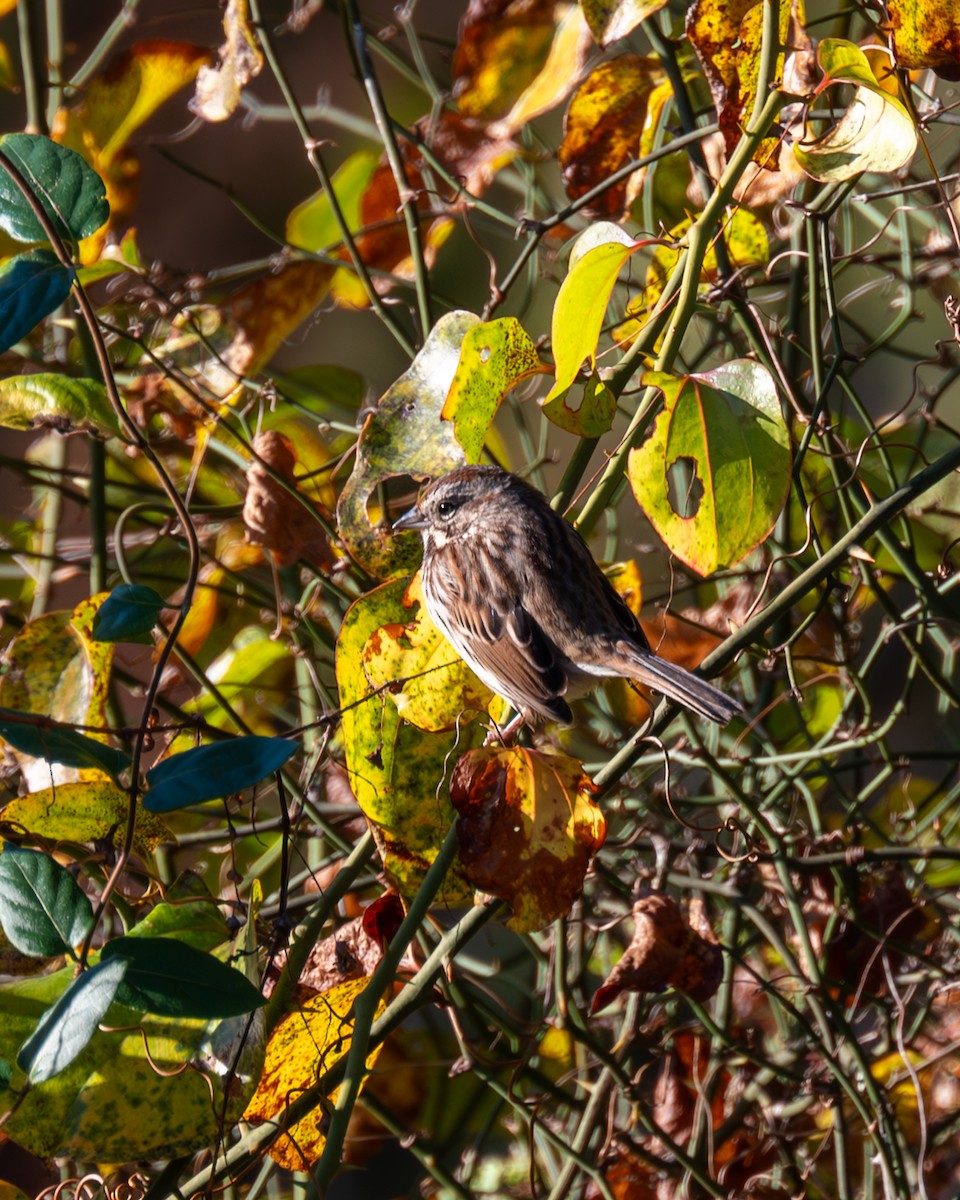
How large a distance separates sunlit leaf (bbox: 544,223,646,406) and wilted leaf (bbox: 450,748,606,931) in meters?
0.38

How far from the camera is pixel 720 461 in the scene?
1320 millimetres

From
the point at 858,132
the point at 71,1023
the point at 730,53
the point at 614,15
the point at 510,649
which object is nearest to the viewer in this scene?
the point at 71,1023

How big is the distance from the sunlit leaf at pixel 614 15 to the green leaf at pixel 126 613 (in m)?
0.81

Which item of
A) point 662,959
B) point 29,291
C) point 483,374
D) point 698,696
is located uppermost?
point 29,291

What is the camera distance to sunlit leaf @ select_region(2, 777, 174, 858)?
51.4 inches

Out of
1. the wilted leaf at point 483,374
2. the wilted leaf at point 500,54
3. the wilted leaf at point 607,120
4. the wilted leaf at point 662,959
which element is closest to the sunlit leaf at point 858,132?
the wilted leaf at point 483,374

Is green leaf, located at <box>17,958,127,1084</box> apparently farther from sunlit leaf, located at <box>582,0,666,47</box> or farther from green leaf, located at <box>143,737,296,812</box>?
sunlit leaf, located at <box>582,0,666,47</box>

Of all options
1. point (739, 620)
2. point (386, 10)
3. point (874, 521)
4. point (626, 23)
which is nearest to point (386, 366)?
point (386, 10)

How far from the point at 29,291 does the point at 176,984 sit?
2.05 ft

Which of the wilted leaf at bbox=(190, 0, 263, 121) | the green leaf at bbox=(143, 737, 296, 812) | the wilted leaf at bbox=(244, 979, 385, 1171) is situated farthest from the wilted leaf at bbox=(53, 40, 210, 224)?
the wilted leaf at bbox=(244, 979, 385, 1171)

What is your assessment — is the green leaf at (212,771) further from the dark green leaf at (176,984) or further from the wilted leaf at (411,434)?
the wilted leaf at (411,434)

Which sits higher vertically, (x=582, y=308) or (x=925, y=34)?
(x=925, y=34)

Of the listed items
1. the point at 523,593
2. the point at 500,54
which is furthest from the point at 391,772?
the point at 500,54

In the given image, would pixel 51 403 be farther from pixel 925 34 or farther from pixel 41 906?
pixel 925 34
